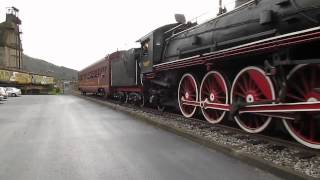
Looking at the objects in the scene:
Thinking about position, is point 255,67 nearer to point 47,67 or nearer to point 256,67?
point 256,67

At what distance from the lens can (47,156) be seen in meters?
6.49

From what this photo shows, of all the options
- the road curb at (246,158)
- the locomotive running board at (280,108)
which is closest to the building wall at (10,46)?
the road curb at (246,158)

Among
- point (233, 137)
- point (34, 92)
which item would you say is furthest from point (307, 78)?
point (34, 92)

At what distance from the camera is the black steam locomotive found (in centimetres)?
671

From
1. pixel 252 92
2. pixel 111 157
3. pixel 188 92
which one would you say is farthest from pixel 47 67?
pixel 111 157

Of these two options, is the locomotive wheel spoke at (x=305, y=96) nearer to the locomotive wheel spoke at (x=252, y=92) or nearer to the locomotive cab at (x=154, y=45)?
the locomotive wheel spoke at (x=252, y=92)

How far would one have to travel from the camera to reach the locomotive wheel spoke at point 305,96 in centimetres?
672

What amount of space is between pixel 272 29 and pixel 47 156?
4.61m

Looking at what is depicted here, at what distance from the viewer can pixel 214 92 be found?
9.84 metres

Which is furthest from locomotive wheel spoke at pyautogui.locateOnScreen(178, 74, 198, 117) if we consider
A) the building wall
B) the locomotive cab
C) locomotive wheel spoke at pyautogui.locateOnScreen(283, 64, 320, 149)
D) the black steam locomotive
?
the building wall

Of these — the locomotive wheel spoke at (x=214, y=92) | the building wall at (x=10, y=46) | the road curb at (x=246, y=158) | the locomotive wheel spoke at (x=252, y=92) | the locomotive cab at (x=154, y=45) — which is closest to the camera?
the road curb at (x=246, y=158)

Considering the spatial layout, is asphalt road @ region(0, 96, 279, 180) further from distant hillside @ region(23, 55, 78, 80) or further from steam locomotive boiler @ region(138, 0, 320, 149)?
distant hillside @ region(23, 55, 78, 80)

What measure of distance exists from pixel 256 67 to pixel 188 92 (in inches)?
141

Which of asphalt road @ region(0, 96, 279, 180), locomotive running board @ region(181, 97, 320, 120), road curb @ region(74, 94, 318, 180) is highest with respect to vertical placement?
locomotive running board @ region(181, 97, 320, 120)
